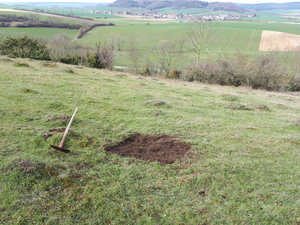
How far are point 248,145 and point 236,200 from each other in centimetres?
412

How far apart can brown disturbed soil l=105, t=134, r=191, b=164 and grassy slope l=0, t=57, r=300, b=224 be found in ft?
1.29

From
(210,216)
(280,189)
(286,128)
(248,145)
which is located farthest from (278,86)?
(210,216)

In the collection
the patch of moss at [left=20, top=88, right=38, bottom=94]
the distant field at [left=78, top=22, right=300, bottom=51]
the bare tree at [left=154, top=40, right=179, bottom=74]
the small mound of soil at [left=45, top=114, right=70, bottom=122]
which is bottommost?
the bare tree at [left=154, top=40, right=179, bottom=74]

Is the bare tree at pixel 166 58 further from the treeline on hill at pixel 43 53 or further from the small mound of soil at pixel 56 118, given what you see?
the small mound of soil at pixel 56 118

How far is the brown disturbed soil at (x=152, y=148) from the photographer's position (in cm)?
799

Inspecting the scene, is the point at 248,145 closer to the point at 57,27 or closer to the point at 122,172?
the point at 122,172

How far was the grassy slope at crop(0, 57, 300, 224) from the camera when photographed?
534 cm

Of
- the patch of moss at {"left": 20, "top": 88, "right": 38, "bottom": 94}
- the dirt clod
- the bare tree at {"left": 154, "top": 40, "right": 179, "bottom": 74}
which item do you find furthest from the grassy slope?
the bare tree at {"left": 154, "top": 40, "right": 179, "bottom": 74}

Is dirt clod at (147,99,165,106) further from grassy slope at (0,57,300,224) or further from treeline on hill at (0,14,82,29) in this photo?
treeline on hill at (0,14,82,29)

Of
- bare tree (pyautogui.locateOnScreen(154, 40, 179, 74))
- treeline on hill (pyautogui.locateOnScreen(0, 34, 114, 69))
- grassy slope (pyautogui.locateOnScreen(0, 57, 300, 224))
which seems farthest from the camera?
bare tree (pyautogui.locateOnScreen(154, 40, 179, 74))

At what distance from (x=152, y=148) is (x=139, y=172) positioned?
1.75m

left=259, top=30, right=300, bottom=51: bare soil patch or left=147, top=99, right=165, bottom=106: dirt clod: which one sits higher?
left=259, top=30, right=300, bottom=51: bare soil patch

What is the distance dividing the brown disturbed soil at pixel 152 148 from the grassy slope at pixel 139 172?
1.29 feet

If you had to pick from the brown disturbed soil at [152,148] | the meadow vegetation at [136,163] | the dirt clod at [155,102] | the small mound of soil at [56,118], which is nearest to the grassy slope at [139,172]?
the meadow vegetation at [136,163]
